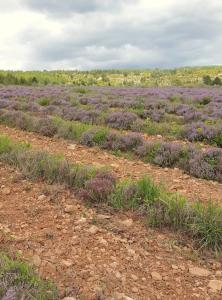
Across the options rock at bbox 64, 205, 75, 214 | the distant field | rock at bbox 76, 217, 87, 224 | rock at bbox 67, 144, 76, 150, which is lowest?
the distant field

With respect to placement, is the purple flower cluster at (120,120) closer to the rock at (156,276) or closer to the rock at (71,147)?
the rock at (71,147)

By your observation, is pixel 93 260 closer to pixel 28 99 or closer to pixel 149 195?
pixel 149 195

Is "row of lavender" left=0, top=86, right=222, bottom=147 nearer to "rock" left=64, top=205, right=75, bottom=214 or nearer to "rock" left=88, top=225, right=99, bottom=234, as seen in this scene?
"rock" left=64, top=205, right=75, bottom=214

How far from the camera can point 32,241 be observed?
5.23m

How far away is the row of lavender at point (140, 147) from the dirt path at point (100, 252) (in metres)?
2.95

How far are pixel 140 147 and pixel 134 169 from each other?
4.45 feet

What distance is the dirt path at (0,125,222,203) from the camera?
23.7 ft

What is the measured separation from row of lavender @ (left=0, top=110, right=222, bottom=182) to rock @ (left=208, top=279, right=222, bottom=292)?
3527 millimetres

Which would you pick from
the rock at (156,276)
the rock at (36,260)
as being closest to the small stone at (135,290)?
the rock at (156,276)

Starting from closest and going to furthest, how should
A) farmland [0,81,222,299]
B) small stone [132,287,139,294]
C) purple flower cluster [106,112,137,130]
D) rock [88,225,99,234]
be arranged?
small stone [132,287,139,294]
farmland [0,81,222,299]
rock [88,225,99,234]
purple flower cluster [106,112,137,130]

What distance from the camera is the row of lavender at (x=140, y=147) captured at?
844 cm

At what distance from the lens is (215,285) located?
4.70 metres

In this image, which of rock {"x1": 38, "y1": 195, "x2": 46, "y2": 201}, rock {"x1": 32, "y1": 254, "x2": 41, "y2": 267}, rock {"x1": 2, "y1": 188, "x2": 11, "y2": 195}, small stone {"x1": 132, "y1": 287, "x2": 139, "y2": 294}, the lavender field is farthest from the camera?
the lavender field

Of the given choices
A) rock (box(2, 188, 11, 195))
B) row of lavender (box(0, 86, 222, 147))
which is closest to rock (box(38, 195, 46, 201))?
rock (box(2, 188, 11, 195))
